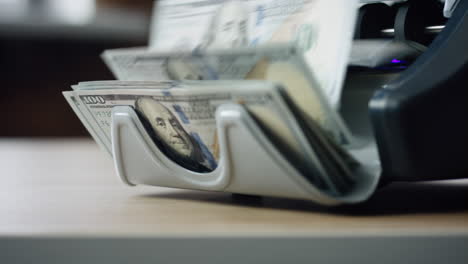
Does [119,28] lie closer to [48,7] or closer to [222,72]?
[48,7]

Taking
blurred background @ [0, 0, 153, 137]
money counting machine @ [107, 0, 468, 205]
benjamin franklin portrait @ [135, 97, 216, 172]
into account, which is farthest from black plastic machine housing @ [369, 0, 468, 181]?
blurred background @ [0, 0, 153, 137]

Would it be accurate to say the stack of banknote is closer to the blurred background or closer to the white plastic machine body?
the white plastic machine body

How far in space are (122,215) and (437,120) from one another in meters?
0.24

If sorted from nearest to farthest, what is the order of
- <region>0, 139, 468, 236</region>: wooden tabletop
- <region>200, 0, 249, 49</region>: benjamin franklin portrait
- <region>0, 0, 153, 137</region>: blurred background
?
<region>0, 139, 468, 236</region>: wooden tabletop, <region>200, 0, 249, 49</region>: benjamin franklin portrait, <region>0, 0, 153, 137</region>: blurred background

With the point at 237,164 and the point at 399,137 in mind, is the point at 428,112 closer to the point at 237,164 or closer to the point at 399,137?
the point at 399,137

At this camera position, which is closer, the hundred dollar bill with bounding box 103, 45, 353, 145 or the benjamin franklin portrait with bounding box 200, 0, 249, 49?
the hundred dollar bill with bounding box 103, 45, 353, 145

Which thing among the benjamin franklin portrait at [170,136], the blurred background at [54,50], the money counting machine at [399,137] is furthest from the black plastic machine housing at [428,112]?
the blurred background at [54,50]

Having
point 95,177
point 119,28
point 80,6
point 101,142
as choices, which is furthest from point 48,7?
point 101,142

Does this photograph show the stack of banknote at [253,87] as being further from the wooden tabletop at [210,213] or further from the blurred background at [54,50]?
the blurred background at [54,50]

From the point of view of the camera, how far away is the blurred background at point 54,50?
7.90 ft

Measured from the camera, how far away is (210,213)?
1.58 ft

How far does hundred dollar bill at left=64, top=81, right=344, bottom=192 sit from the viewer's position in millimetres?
420

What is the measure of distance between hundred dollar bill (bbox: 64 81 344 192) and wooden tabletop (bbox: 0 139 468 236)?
39mm

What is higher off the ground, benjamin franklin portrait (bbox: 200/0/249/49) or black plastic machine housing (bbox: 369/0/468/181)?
benjamin franklin portrait (bbox: 200/0/249/49)
